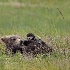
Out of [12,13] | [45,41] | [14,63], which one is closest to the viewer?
[14,63]

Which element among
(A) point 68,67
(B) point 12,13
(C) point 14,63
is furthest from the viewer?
(B) point 12,13

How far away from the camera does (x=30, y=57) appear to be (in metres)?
10.5

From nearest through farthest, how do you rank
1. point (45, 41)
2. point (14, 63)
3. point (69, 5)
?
1. point (14, 63)
2. point (45, 41)
3. point (69, 5)

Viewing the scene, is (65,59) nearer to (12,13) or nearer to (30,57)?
(30,57)

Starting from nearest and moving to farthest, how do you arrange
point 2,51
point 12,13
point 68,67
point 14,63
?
point 68,67 → point 14,63 → point 2,51 → point 12,13

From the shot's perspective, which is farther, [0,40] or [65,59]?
[0,40]

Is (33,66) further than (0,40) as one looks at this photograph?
No

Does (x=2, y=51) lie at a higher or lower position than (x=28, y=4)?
lower

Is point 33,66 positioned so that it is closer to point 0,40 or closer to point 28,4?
point 0,40

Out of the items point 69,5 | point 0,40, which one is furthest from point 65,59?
point 69,5

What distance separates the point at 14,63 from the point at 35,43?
5.31ft

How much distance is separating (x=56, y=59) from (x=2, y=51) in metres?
1.57

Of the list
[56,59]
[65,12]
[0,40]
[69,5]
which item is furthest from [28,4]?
[56,59]

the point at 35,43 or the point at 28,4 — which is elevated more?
the point at 28,4
